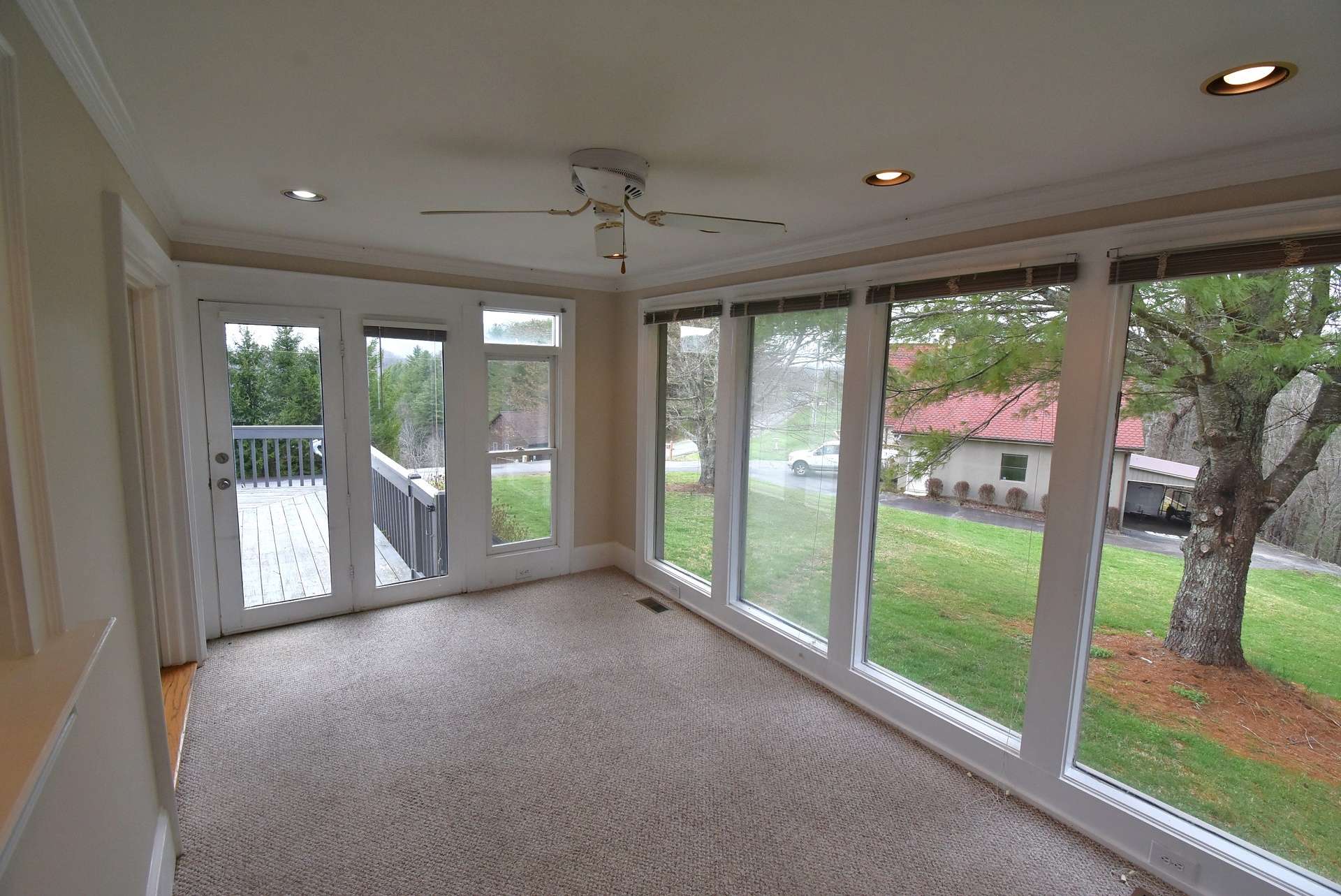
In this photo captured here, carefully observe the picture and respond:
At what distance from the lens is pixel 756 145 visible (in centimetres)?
182

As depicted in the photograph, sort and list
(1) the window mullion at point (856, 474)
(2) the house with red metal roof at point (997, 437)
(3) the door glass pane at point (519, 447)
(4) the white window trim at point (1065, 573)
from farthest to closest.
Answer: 1. (3) the door glass pane at point (519, 447)
2. (1) the window mullion at point (856, 474)
3. (2) the house with red metal roof at point (997, 437)
4. (4) the white window trim at point (1065, 573)

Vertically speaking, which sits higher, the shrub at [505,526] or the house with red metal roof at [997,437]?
the house with red metal roof at [997,437]

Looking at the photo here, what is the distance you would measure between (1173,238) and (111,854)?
336 centimetres

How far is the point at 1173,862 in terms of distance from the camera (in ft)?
6.47

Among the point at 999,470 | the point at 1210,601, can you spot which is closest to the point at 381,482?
the point at 999,470

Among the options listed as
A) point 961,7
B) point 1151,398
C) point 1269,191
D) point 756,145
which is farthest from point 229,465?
point 1269,191

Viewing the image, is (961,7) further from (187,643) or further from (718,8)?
(187,643)

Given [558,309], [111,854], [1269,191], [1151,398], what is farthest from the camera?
[558,309]

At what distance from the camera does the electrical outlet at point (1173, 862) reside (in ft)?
6.36

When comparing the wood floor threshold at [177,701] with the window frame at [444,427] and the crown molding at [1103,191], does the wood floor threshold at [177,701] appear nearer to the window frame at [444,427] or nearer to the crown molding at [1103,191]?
the window frame at [444,427]

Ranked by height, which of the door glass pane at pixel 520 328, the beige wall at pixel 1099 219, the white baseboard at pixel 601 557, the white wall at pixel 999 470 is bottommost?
the white baseboard at pixel 601 557

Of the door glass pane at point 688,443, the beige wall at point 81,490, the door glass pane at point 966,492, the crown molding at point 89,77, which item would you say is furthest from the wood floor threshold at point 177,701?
the door glass pane at point 966,492

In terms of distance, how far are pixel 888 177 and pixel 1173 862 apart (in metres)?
2.50

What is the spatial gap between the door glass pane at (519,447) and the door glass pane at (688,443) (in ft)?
2.95
